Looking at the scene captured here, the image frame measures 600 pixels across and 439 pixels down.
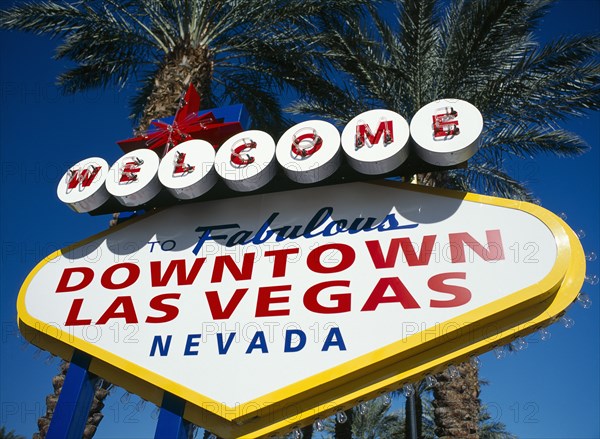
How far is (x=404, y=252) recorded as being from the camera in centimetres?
548

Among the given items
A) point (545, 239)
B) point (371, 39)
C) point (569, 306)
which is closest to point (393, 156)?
point (545, 239)

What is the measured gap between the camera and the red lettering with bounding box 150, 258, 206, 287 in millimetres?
6102

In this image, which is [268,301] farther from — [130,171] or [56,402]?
[56,402]

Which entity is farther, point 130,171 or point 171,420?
point 130,171

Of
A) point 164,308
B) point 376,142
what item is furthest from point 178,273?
point 376,142

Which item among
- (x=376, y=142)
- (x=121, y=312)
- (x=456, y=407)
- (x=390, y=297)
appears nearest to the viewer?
(x=390, y=297)

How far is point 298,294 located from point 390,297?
35.1 inches

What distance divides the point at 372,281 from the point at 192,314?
5.92 feet

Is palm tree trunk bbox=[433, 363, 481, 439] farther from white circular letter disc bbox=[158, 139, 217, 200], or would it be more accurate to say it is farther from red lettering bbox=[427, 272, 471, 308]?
white circular letter disc bbox=[158, 139, 217, 200]

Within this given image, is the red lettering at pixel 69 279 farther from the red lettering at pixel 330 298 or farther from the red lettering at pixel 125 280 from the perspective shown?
the red lettering at pixel 330 298

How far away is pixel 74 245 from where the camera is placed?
6.92m

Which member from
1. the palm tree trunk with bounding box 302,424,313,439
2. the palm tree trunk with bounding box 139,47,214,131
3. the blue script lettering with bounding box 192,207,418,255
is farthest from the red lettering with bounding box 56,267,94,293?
the palm tree trunk with bounding box 302,424,313,439

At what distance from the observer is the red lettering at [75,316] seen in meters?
6.05

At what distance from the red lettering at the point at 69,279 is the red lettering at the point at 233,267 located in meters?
1.50
